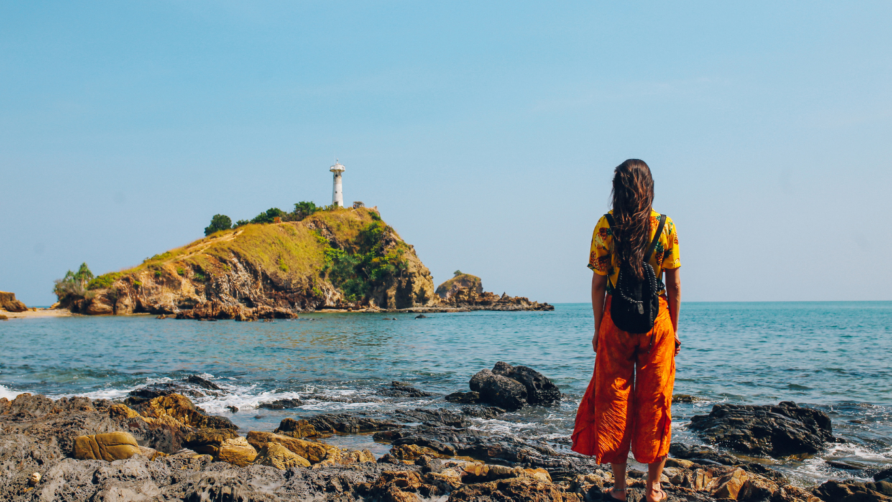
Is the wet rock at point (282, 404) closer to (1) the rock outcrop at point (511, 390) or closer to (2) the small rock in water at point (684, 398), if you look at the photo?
(1) the rock outcrop at point (511, 390)

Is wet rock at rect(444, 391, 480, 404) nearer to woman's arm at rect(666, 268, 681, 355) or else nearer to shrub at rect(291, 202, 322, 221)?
woman's arm at rect(666, 268, 681, 355)

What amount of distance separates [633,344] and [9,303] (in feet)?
224

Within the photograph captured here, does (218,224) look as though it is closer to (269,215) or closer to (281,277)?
(269,215)

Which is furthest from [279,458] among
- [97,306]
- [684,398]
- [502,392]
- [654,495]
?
[97,306]

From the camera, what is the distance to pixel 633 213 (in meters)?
3.50

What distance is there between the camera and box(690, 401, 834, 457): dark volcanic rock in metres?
7.52

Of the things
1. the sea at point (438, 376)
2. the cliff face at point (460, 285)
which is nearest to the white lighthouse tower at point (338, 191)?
the cliff face at point (460, 285)

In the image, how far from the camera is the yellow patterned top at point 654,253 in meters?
3.56

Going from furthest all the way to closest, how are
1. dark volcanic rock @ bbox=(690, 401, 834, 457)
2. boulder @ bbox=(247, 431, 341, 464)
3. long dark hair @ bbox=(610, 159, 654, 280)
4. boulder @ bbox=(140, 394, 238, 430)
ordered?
boulder @ bbox=(140, 394, 238, 430), dark volcanic rock @ bbox=(690, 401, 834, 457), boulder @ bbox=(247, 431, 341, 464), long dark hair @ bbox=(610, 159, 654, 280)

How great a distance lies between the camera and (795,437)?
7.50 metres

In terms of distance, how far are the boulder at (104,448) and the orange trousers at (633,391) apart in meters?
4.34

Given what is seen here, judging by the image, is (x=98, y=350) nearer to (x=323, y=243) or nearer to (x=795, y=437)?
(x=795, y=437)

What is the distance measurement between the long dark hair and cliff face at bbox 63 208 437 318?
53.3 metres

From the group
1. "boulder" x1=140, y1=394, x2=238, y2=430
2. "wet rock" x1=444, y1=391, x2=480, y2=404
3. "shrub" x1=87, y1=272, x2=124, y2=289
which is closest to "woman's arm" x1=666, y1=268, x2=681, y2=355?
"boulder" x1=140, y1=394, x2=238, y2=430
